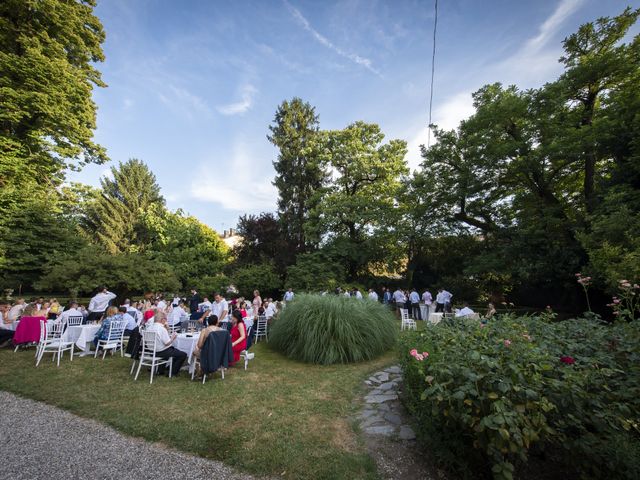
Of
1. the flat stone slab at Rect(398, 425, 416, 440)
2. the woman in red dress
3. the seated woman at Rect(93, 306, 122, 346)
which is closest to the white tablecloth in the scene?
the seated woman at Rect(93, 306, 122, 346)

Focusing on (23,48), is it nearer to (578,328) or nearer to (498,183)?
(578,328)

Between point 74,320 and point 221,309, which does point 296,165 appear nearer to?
point 221,309

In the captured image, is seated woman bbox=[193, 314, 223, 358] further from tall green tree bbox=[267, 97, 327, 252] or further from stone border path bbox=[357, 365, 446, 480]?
tall green tree bbox=[267, 97, 327, 252]

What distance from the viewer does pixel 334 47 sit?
285 inches

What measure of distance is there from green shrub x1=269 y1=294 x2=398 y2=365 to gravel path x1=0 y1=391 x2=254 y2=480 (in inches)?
144

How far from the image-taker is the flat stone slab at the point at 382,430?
3.30 meters

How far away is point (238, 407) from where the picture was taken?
156 inches

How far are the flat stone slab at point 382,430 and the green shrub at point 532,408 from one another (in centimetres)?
57

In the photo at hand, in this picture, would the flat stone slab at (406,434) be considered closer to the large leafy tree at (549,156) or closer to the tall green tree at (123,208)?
the large leafy tree at (549,156)

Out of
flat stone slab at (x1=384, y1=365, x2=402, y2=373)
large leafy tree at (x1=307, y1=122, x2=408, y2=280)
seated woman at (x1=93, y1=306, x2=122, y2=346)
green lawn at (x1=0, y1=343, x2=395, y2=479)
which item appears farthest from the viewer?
large leafy tree at (x1=307, y1=122, x2=408, y2=280)

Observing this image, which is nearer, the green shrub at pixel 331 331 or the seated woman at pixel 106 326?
the green shrub at pixel 331 331

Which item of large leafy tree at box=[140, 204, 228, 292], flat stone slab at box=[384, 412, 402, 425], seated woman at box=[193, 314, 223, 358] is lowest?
flat stone slab at box=[384, 412, 402, 425]

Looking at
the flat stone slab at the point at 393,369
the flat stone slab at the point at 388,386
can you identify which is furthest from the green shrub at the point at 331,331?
the flat stone slab at the point at 388,386

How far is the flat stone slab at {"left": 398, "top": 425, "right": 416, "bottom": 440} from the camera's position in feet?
10.4
